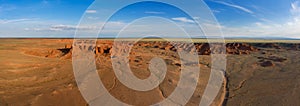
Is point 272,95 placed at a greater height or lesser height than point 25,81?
lesser

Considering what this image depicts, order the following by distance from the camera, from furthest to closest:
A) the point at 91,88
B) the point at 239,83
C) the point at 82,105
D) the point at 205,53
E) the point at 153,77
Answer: the point at 205,53, the point at 239,83, the point at 153,77, the point at 91,88, the point at 82,105

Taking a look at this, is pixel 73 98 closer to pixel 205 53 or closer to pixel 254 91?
pixel 254 91

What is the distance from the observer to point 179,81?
11.8m

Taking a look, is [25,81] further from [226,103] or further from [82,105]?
[226,103]

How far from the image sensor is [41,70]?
11.0 m

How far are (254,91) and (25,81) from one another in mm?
9370

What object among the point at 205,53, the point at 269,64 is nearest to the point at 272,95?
the point at 269,64

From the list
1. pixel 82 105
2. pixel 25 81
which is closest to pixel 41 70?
pixel 25 81

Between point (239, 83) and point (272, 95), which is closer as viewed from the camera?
point (272, 95)

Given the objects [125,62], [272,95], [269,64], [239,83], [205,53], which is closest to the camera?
[272,95]

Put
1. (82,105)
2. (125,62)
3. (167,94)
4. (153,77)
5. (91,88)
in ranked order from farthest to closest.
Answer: (125,62) → (153,77) → (167,94) → (91,88) → (82,105)

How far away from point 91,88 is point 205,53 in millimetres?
19223

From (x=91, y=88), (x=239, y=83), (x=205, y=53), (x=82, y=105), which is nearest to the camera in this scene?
(x=82, y=105)

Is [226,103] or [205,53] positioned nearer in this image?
[226,103]
